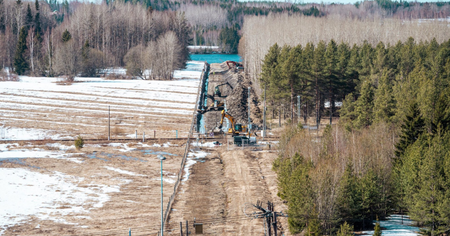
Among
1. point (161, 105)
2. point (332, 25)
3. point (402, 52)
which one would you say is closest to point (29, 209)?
point (161, 105)

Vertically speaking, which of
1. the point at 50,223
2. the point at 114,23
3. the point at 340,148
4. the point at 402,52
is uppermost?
the point at 114,23

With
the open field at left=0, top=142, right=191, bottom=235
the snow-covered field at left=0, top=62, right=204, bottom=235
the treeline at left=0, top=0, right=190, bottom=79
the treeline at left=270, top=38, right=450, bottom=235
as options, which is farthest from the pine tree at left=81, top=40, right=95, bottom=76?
the treeline at left=270, top=38, right=450, bottom=235

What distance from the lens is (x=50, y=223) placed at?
107 feet

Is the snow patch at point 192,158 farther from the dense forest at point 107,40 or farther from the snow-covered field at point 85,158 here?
the dense forest at point 107,40

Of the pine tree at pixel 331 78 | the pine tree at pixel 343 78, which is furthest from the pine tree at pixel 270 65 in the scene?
the pine tree at pixel 343 78

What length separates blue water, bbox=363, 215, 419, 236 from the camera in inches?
1170

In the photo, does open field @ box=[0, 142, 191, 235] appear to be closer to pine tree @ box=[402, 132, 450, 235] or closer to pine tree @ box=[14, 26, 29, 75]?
pine tree @ box=[402, 132, 450, 235]

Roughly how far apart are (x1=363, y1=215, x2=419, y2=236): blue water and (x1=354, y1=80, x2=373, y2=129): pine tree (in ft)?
58.2

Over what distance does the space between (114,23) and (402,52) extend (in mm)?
79982

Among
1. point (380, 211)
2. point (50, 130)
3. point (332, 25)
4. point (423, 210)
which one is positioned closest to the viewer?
point (423, 210)

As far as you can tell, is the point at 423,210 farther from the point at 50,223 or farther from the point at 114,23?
the point at 114,23

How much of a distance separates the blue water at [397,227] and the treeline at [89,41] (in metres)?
78.1

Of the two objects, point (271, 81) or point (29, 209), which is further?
point (271, 81)

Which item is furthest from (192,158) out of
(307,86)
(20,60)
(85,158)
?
(20,60)
